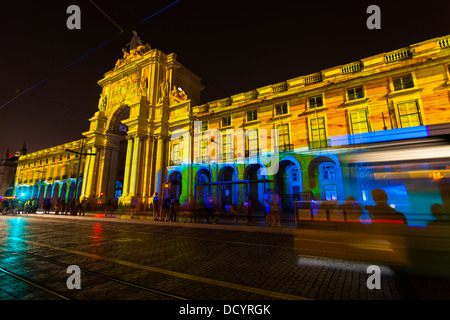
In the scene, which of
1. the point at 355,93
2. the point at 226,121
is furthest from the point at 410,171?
the point at 226,121

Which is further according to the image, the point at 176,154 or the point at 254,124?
the point at 176,154

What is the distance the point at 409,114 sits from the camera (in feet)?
53.8

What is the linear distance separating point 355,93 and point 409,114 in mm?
4405

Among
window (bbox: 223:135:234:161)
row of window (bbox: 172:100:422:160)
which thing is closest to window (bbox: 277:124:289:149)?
row of window (bbox: 172:100:422:160)

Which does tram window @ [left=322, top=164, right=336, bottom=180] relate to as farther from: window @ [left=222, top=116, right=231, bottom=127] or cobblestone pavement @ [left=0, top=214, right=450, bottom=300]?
cobblestone pavement @ [left=0, top=214, right=450, bottom=300]

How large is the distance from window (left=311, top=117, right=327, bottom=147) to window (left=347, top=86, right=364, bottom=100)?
301 centimetres

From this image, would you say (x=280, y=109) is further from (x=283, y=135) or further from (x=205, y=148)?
(x=205, y=148)

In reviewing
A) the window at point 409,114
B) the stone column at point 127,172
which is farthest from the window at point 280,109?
the stone column at point 127,172

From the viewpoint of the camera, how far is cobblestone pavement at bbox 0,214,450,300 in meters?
3.22

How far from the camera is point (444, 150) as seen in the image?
14.9 ft

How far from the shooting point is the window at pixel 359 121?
17875mm

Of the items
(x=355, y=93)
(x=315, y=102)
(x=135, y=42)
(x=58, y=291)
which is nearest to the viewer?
(x=58, y=291)
